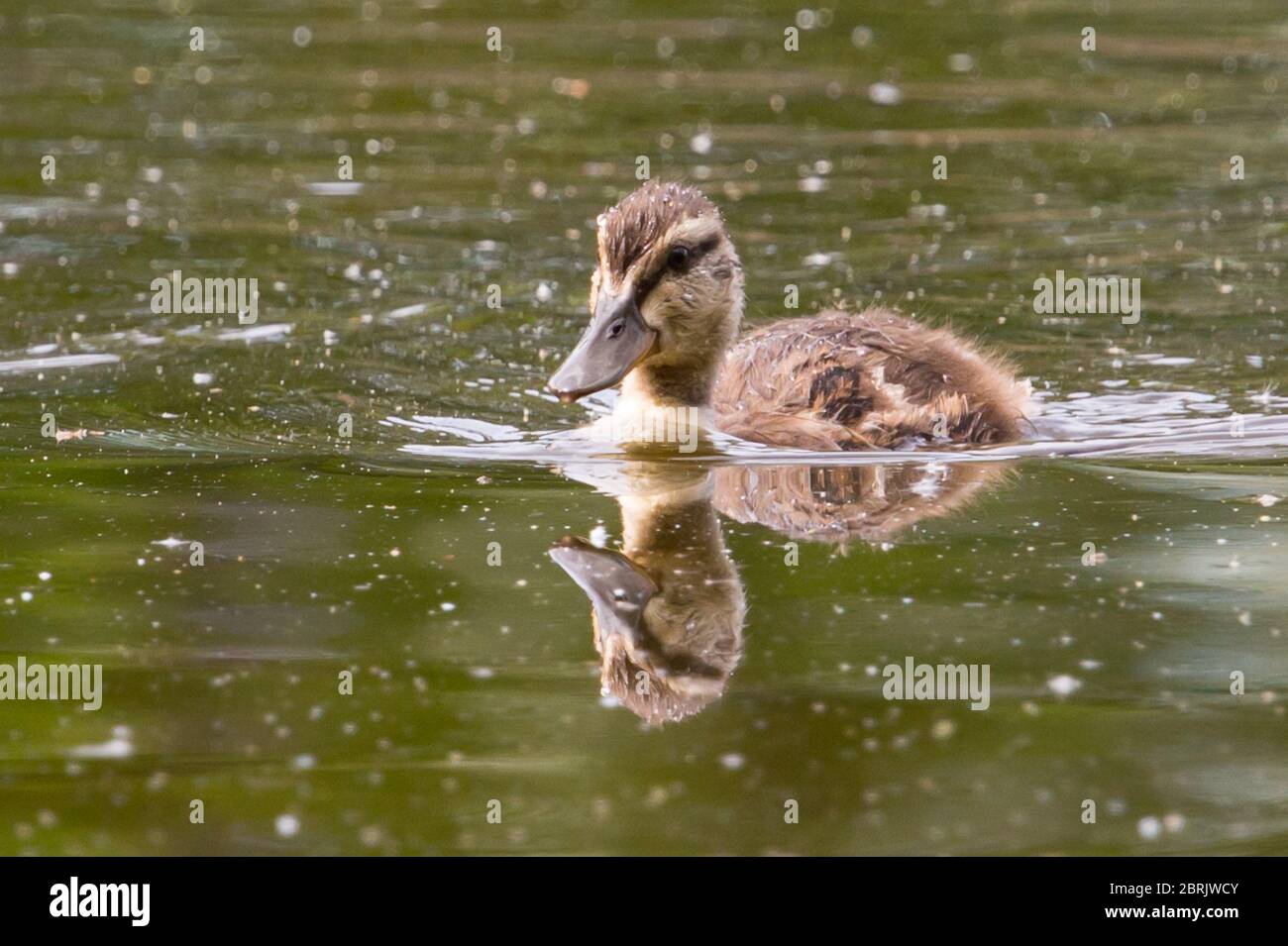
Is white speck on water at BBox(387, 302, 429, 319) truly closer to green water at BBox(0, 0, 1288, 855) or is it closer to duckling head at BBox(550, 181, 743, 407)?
green water at BBox(0, 0, 1288, 855)

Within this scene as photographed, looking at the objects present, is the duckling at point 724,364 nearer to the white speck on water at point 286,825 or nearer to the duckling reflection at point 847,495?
the duckling reflection at point 847,495

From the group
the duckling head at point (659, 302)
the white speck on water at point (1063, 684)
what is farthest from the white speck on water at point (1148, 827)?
the duckling head at point (659, 302)

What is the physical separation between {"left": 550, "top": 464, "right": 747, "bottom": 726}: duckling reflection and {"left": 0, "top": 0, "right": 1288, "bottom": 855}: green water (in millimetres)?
70

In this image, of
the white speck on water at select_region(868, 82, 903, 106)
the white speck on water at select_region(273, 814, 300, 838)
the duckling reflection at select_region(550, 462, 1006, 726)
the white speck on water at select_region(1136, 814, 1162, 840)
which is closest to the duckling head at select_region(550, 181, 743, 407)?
the duckling reflection at select_region(550, 462, 1006, 726)

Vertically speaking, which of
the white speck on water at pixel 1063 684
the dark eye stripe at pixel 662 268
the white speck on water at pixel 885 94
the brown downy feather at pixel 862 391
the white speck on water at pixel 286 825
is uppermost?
the white speck on water at pixel 885 94

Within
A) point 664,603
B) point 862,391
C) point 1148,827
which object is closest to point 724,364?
point 862,391

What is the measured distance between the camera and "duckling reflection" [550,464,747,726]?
530 centimetres

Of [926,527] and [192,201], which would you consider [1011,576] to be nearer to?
[926,527]

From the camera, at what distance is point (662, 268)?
7734mm

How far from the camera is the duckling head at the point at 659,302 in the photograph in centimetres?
758

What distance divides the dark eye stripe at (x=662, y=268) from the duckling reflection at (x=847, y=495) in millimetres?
755

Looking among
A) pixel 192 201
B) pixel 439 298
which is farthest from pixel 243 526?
pixel 192 201

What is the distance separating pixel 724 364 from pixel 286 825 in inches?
171

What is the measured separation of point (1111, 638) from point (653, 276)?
272 centimetres
